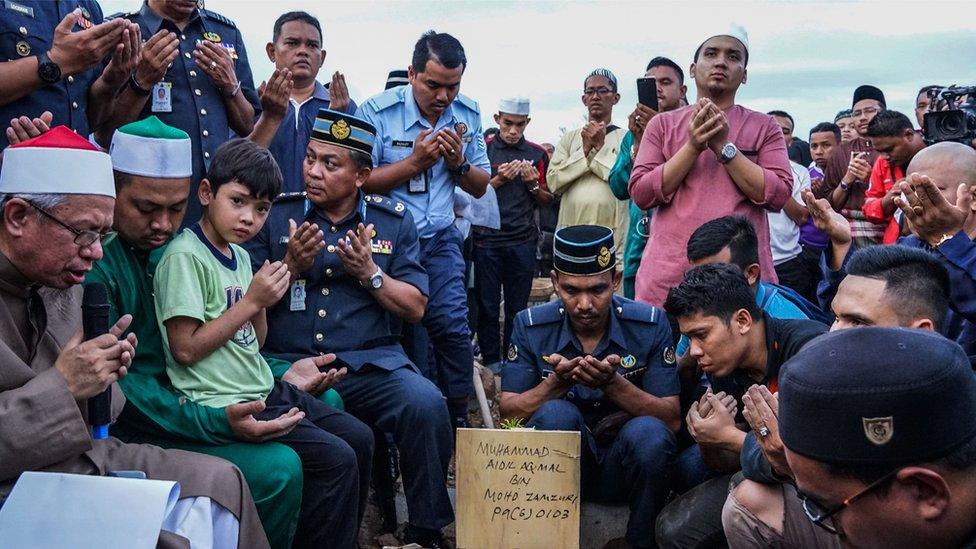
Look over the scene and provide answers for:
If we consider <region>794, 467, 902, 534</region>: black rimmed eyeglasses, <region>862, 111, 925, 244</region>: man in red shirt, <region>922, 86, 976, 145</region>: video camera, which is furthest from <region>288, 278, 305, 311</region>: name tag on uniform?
Answer: <region>862, 111, 925, 244</region>: man in red shirt

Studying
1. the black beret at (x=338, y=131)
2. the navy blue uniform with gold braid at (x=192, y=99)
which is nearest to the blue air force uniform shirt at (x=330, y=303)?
the black beret at (x=338, y=131)

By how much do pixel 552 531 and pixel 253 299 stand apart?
1598 millimetres

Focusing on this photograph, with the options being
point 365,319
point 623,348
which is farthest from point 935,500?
point 365,319

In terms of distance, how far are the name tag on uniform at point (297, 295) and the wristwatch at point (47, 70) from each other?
1.39m

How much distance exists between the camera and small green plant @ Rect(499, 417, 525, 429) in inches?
188

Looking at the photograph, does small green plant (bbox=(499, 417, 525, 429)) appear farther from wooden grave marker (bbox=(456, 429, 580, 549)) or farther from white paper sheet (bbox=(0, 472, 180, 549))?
white paper sheet (bbox=(0, 472, 180, 549))

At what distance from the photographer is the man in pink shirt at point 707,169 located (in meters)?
5.54

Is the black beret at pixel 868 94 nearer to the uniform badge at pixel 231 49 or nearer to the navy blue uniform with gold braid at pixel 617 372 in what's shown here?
the navy blue uniform with gold braid at pixel 617 372

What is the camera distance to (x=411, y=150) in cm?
610

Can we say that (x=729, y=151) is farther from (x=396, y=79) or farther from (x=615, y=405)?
(x=396, y=79)

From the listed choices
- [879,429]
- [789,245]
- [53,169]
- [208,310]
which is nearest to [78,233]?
[53,169]

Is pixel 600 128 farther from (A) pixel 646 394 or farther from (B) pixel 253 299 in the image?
(B) pixel 253 299

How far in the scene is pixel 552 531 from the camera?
437 centimetres

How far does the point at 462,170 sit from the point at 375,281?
1.43 meters
